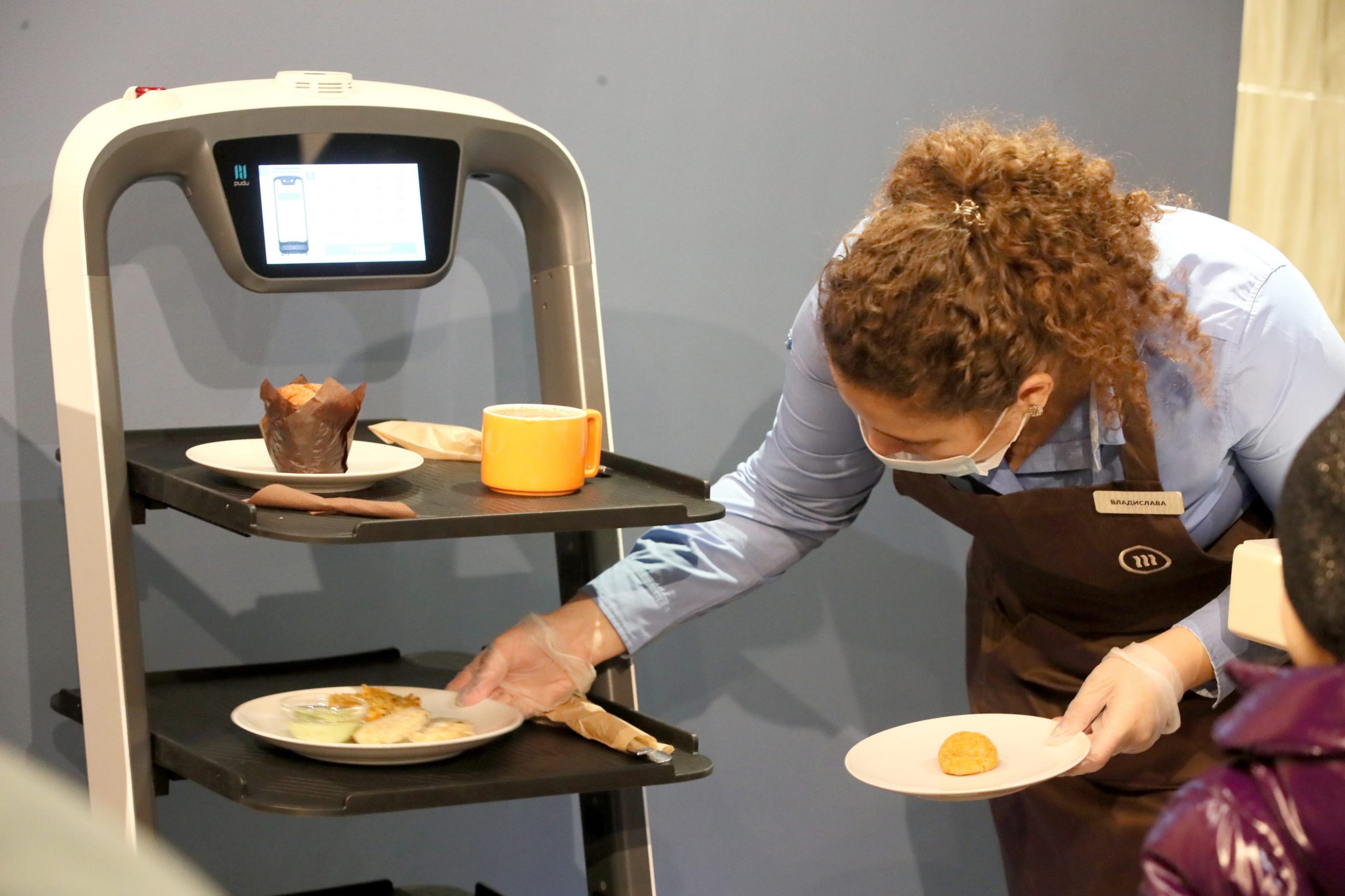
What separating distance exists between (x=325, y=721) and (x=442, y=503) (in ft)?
0.72

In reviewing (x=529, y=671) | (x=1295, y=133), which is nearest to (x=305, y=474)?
(x=529, y=671)

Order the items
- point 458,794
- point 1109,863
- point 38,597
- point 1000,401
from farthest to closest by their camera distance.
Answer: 1. point 38,597
2. point 1109,863
3. point 1000,401
4. point 458,794

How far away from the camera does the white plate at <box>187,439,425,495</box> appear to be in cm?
103

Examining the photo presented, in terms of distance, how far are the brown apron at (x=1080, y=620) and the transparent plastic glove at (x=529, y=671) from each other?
15.5 inches

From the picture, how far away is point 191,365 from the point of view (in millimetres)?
1492

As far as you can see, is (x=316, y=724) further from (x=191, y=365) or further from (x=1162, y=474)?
(x=1162, y=474)

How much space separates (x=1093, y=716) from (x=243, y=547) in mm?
951

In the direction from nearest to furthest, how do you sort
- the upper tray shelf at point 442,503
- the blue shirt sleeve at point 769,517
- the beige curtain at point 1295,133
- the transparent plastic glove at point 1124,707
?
the upper tray shelf at point 442,503
the transparent plastic glove at point 1124,707
the blue shirt sleeve at point 769,517
the beige curtain at point 1295,133

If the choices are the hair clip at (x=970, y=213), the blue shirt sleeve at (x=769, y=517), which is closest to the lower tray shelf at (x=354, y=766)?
the blue shirt sleeve at (x=769, y=517)

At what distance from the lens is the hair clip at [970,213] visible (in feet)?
3.64

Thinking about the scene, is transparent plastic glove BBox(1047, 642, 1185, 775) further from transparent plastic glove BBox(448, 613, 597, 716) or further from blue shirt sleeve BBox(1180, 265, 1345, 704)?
transparent plastic glove BBox(448, 613, 597, 716)

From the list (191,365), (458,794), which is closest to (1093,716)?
(458,794)

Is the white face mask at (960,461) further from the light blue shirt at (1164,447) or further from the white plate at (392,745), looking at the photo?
the white plate at (392,745)

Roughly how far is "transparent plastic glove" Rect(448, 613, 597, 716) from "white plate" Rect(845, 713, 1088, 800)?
268mm
